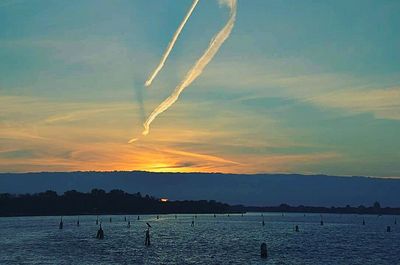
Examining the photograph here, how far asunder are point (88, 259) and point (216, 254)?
22.5 metres

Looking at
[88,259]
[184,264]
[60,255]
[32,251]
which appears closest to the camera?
[184,264]

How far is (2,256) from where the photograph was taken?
8331 centimetres

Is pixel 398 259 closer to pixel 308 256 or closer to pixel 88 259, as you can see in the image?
pixel 308 256

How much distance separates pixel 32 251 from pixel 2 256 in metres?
10.6

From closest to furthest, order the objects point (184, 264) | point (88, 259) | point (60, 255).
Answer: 1. point (184, 264)
2. point (88, 259)
3. point (60, 255)

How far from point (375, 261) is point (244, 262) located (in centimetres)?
2231

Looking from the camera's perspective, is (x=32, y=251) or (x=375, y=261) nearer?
(x=375, y=261)

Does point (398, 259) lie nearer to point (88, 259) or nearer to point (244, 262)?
point (244, 262)

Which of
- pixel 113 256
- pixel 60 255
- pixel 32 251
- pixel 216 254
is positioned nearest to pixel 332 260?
pixel 216 254

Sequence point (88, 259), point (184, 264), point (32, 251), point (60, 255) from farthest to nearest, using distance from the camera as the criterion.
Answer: point (32, 251) → point (60, 255) → point (88, 259) → point (184, 264)

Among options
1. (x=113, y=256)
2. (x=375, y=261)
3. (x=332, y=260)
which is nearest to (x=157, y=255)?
(x=113, y=256)

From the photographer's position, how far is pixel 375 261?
284 feet

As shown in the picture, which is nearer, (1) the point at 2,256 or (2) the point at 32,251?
(1) the point at 2,256

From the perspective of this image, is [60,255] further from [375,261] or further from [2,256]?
[375,261]
